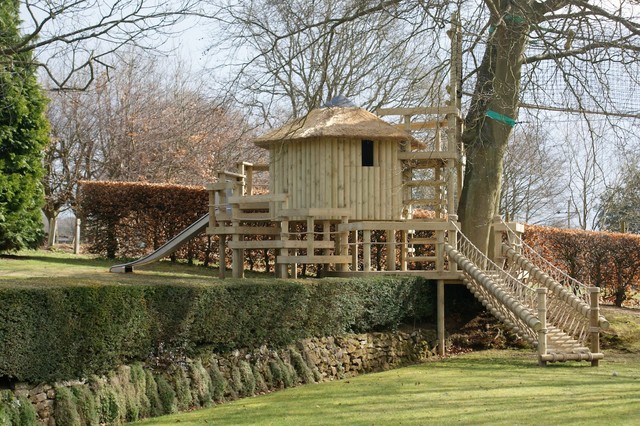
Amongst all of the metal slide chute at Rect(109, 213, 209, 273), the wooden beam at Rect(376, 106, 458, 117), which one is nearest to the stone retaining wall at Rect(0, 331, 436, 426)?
the wooden beam at Rect(376, 106, 458, 117)

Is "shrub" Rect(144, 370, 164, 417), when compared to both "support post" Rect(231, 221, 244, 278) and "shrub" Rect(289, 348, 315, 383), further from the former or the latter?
"support post" Rect(231, 221, 244, 278)

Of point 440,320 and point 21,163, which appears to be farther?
point 21,163

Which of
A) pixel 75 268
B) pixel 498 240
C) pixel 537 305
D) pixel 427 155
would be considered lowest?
pixel 537 305

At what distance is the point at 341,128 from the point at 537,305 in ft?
18.9

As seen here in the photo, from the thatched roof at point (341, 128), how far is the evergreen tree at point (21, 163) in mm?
5862

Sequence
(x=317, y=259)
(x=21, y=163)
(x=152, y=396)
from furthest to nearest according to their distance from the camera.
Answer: (x=21, y=163) < (x=317, y=259) < (x=152, y=396)

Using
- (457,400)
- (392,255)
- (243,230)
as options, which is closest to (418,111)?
(392,255)

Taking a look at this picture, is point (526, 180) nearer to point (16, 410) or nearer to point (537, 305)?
point (537, 305)

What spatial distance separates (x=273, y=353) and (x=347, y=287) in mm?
2307

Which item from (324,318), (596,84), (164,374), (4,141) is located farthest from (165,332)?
(4,141)

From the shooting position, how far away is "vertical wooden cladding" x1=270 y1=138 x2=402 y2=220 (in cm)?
1764

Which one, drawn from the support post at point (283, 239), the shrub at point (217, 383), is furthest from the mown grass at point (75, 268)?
the shrub at point (217, 383)

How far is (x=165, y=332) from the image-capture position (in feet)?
35.2

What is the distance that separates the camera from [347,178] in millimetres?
17719
